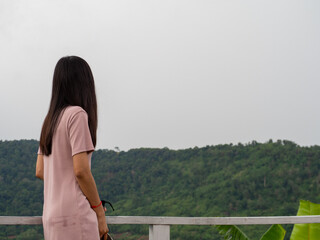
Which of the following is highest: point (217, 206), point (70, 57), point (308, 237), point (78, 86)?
point (70, 57)

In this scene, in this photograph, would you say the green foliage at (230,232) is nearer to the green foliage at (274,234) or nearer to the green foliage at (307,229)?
the green foliage at (274,234)

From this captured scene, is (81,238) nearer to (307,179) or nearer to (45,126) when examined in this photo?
(45,126)

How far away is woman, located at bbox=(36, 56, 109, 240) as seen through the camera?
4.61 feet

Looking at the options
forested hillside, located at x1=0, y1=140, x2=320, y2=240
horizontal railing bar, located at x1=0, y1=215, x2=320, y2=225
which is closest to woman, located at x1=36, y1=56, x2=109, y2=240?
horizontal railing bar, located at x1=0, y1=215, x2=320, y2=225

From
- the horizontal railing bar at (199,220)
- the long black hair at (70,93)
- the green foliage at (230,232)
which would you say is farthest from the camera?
the green foliage at (230,232)

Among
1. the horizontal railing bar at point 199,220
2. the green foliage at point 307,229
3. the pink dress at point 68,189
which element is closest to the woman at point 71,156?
the pink dress at point 68,189

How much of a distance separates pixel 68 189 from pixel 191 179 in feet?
97.1

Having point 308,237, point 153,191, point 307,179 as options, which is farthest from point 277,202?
point 308,237

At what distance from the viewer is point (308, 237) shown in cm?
342

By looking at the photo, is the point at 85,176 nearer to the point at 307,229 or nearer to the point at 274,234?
the point at 274,234

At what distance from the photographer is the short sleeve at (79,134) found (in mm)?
1412

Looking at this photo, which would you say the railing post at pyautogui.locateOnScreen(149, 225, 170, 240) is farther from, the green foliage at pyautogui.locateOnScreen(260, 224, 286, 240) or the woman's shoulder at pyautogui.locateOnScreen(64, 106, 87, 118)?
the green foliage at pyautogui.locateOnScreen(260, 224, 286, 240)

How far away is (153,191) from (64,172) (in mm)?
29733

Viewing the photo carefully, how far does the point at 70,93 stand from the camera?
1529 millimetres
